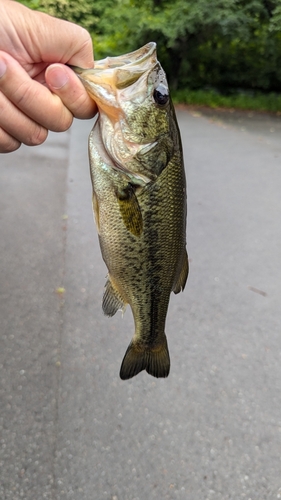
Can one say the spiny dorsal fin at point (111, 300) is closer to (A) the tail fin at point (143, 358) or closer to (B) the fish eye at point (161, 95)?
(A) the tail fin at point (143, 358)

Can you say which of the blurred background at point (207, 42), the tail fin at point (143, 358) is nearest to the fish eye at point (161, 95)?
the tail fin at point (143, 358)

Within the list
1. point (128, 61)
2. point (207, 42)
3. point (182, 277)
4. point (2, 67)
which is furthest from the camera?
point (207, 42)

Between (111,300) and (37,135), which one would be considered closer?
(37,135)

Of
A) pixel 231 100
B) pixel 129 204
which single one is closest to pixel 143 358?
pixel 129 204

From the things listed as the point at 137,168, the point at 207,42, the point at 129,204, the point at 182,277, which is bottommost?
the point at 207,42

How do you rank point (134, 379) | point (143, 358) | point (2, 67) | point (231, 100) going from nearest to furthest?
point (2, 67), point (143, 358), point (134, 379), point (231, 100)

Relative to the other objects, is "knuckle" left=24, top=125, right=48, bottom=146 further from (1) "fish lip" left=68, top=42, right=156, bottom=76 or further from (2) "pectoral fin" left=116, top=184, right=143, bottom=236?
(2) "pectoral fin" left=116, top=184, right=143, bottom=236

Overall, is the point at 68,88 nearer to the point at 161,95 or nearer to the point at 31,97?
the point at 31,97
